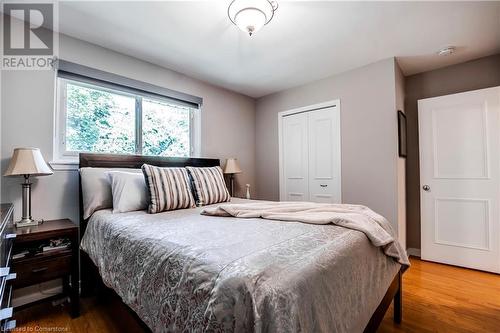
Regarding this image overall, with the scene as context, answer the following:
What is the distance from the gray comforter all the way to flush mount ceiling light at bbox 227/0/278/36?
Answer: 1439mm

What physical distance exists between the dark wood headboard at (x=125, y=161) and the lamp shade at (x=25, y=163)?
1.14 ft

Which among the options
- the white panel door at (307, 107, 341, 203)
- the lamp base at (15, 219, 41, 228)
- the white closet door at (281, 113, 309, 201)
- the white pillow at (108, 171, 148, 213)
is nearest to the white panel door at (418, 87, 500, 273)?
the white panel door at (307, 107, 341, 203)

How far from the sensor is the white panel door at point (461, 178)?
253 centimetres

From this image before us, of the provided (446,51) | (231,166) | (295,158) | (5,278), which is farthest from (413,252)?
(5,278)

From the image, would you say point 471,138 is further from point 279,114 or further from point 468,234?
point 279,114

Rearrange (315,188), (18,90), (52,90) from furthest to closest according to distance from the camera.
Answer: (315,188) → (52,90) → (18,90)

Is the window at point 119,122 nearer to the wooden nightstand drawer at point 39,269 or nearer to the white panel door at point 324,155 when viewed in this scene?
the wooden nightstand drawer at point 39,269

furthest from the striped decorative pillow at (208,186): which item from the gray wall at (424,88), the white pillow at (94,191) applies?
the gray wall at (424,88)

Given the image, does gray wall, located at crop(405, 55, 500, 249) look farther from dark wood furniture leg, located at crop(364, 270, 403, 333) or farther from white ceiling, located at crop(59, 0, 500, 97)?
dark wood furniture leg, located at crop(364, 270, 403, 333)

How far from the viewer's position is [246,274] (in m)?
0.77

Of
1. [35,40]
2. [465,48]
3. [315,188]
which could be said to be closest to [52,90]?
[35,40]

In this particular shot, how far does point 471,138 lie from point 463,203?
742 millimetres

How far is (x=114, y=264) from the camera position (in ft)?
4.53

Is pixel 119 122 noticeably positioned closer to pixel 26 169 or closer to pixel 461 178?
pixel 26 169
